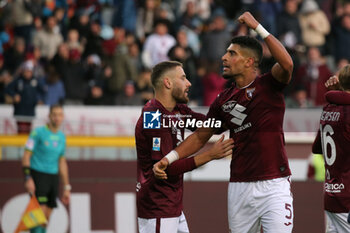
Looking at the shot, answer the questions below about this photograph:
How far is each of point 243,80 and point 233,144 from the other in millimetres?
604

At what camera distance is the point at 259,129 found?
704cm

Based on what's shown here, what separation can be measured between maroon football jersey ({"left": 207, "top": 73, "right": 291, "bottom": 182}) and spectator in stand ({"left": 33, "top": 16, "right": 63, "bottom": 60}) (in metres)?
9.97

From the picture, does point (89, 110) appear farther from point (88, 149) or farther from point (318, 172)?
point (318, 172)

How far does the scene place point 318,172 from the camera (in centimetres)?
1283

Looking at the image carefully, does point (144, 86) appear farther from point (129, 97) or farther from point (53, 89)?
point (53, 89)

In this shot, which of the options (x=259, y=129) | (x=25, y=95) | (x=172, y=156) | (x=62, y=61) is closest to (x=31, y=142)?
(x=25, y=95)

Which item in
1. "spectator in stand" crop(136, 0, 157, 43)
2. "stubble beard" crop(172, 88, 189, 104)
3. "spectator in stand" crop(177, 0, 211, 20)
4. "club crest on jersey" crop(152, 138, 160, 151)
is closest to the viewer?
"club crest on jersey" crop(152, 138, 160, 151)

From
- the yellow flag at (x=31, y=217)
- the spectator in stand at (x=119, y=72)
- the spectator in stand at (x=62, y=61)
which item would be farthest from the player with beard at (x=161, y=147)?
the spectator in stand at (x=62, y=61)

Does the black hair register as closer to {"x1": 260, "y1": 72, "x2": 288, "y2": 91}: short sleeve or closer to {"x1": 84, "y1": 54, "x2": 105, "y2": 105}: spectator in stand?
{"x1": 260, "y1": 72, "x2": 288, "y2": 91}: short sleeve

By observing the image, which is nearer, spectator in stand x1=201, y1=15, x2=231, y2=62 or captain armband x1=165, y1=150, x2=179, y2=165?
captain armband x1=165, y1=150, x2=179, y2=165

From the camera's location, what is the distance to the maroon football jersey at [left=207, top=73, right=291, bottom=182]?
277 inches

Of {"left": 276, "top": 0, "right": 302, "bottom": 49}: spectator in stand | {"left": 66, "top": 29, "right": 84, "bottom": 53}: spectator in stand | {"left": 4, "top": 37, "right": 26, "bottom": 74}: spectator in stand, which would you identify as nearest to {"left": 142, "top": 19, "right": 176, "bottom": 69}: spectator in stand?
{"left": 66, "top": 29, "right": 84, "bottom": 53}: spectator in stand

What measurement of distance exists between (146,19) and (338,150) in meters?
10.5

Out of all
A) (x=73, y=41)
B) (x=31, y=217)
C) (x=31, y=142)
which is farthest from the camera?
(x=73, y=41)
